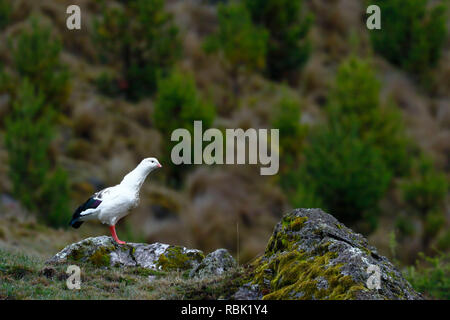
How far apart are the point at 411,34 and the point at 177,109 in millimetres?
17941

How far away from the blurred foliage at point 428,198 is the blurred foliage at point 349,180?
3.67 meters

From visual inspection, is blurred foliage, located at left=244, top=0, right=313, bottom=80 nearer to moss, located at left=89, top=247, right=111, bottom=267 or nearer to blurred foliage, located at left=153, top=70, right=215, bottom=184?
blurred foliage, located at left=153, top=70, right=215, bottom=184

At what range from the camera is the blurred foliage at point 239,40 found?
32906mm

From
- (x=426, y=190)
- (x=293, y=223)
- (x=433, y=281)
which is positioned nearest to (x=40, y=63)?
(x=426, y=190)

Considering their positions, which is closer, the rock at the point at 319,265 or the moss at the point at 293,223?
the rock at the point at 319,265

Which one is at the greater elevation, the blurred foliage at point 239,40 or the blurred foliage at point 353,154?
the blurred foliage at point 239,40

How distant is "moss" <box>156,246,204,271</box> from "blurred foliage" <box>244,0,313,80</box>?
29221 millimetres

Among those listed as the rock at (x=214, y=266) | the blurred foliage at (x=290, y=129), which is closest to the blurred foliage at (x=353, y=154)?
the blurred foliage at (x=290, y=129)

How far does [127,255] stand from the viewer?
7.84 meters

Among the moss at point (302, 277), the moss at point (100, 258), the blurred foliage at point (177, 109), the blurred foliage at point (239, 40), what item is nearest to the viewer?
the moss at point (302, 277)

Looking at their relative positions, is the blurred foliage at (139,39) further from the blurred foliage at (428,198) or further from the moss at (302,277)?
the moss at (302,277)

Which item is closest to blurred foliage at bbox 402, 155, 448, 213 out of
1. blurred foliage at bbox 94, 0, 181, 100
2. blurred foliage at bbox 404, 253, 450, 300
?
blurred foliage at bbox 94, 0, 181, 100

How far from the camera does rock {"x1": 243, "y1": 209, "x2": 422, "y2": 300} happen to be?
5715 mm
